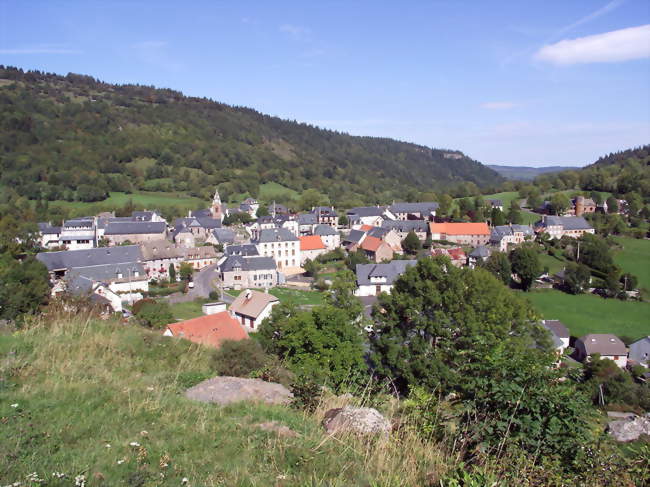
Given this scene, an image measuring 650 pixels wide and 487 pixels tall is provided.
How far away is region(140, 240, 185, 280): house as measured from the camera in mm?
54469

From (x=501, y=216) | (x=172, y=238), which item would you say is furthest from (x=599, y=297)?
(x=172, y=238)

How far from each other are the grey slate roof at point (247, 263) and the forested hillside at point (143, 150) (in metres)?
60.1

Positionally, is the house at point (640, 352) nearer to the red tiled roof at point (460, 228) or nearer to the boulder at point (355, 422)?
the boulder at point (355, 422)

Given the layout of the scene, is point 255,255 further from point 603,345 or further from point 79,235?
point 603,345

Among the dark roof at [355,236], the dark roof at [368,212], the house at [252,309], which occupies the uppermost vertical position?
the dark roof at [368,212]

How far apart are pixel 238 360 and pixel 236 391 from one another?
3454mm

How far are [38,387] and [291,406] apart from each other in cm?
364

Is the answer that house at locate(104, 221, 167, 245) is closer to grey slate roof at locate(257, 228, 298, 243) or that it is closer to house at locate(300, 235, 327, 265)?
grey slate roof at locate(257, 228, 298, 243)

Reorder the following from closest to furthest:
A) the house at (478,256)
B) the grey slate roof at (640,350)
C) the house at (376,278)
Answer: the grey slate roof at (640,350) → the house at (376,278) → the house at (478,256)

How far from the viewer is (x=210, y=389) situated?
25.4ft

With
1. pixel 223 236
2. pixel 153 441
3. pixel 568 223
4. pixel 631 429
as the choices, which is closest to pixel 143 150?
pixel 223 236

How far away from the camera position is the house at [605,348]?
111 ft

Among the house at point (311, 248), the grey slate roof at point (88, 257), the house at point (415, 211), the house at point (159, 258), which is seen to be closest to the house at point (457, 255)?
the house at point (311, 248)

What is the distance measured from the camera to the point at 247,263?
52.7 metres
